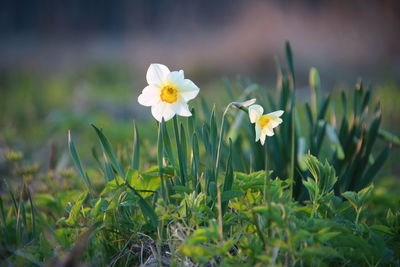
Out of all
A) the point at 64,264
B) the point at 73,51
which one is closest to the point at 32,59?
the point at 73,51

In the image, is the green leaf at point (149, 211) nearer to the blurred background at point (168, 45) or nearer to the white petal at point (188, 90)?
the white petal at point (188, 90)

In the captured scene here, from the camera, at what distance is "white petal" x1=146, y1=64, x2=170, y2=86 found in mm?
1462

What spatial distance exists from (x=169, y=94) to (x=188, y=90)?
63 mm

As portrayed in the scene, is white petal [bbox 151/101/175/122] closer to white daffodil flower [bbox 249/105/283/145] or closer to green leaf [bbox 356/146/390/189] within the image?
white daffodil flower [bbox 249/105/283/145]

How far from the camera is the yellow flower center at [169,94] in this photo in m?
1.47

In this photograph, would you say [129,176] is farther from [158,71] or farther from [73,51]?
[73,51]

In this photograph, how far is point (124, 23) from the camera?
9289mm

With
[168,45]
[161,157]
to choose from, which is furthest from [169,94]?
[168,45]

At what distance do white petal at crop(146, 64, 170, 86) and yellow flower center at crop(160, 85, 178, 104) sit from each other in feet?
0.08

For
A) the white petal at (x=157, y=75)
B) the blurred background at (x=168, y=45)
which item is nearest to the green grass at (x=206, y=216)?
the white petal at (x=157, y=75)

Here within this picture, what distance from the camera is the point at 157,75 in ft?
4.83

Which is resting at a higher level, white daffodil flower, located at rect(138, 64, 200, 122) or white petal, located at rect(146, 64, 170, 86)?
white petal, located at rect(146, 64, 170, 86)

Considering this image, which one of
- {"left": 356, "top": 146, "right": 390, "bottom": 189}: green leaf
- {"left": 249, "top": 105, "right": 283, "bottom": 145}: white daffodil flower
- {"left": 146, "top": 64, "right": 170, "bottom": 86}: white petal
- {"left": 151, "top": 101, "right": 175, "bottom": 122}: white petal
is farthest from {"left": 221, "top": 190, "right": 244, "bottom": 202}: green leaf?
{"left": 356, "top": 146, "right": 390, "bottom": 189}: green leaf

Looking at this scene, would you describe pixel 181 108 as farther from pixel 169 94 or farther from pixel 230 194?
pixel 230 194
